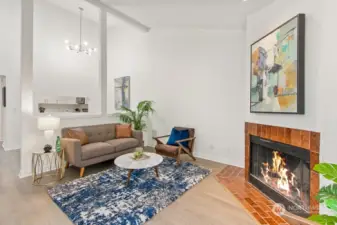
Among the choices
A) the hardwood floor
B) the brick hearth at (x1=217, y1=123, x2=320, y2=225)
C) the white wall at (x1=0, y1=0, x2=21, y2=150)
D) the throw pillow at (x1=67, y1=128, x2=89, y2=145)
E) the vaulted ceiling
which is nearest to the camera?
the brick hearth at (x1=217, y1=123, x2=320, y2=225)

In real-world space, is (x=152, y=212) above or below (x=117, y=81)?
below

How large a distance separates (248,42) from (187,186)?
2.59 m

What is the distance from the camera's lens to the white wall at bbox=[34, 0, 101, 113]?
17.9ft

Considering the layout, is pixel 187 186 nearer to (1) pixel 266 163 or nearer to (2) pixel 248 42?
(1) pixel 266 163

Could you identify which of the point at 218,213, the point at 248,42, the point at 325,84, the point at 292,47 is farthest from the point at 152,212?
the point at 248,42

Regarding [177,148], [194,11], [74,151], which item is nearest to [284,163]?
[177,148]

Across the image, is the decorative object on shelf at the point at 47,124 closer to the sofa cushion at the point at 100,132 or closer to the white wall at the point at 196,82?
the sofa cushion at the point at 100,132

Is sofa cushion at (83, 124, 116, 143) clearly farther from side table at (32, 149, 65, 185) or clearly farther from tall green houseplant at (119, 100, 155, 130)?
side table at (32, 149, 65, 185)

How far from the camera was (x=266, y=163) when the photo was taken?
9.12ft

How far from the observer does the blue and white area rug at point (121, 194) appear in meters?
2.11

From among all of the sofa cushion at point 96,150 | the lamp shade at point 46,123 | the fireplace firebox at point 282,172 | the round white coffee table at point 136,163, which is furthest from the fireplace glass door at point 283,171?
the lamp shade at point 46,123

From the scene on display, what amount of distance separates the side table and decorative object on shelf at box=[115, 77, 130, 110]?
2869 millimetres

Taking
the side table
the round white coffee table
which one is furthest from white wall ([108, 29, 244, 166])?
the side table

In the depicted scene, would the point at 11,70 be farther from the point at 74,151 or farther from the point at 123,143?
the point at 123,143
